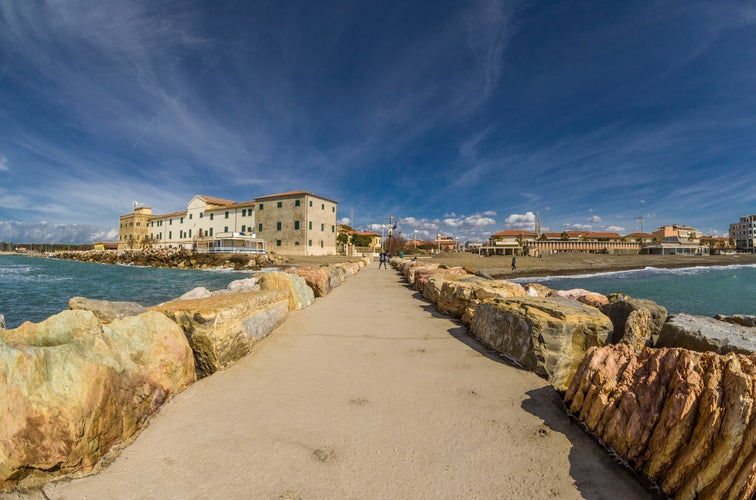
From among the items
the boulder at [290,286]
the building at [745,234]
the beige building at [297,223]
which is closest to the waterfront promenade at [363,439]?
the boulder at [290,286]

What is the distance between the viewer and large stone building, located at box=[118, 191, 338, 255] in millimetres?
45062

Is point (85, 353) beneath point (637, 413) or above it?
above

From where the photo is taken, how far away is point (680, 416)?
5.81 ft

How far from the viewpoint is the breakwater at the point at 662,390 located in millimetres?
1561

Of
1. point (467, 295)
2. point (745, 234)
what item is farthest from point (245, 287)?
point (745, 234)

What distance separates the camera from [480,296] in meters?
5.24

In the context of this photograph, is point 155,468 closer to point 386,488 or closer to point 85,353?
point 85,353

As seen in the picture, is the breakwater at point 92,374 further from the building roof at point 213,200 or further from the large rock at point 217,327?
the building roof at point 213,200

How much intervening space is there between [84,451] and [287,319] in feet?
13.2

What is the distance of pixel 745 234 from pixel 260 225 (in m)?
161

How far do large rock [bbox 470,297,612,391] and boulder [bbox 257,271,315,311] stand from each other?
13.7ft

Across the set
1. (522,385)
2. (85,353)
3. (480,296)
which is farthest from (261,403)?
(480,296)

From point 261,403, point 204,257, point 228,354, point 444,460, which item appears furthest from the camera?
point 204,257

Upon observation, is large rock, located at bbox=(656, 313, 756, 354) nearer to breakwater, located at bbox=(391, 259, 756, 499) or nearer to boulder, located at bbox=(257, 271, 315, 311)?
breakwater, located at bbox=(391, 259, 756, 499)
